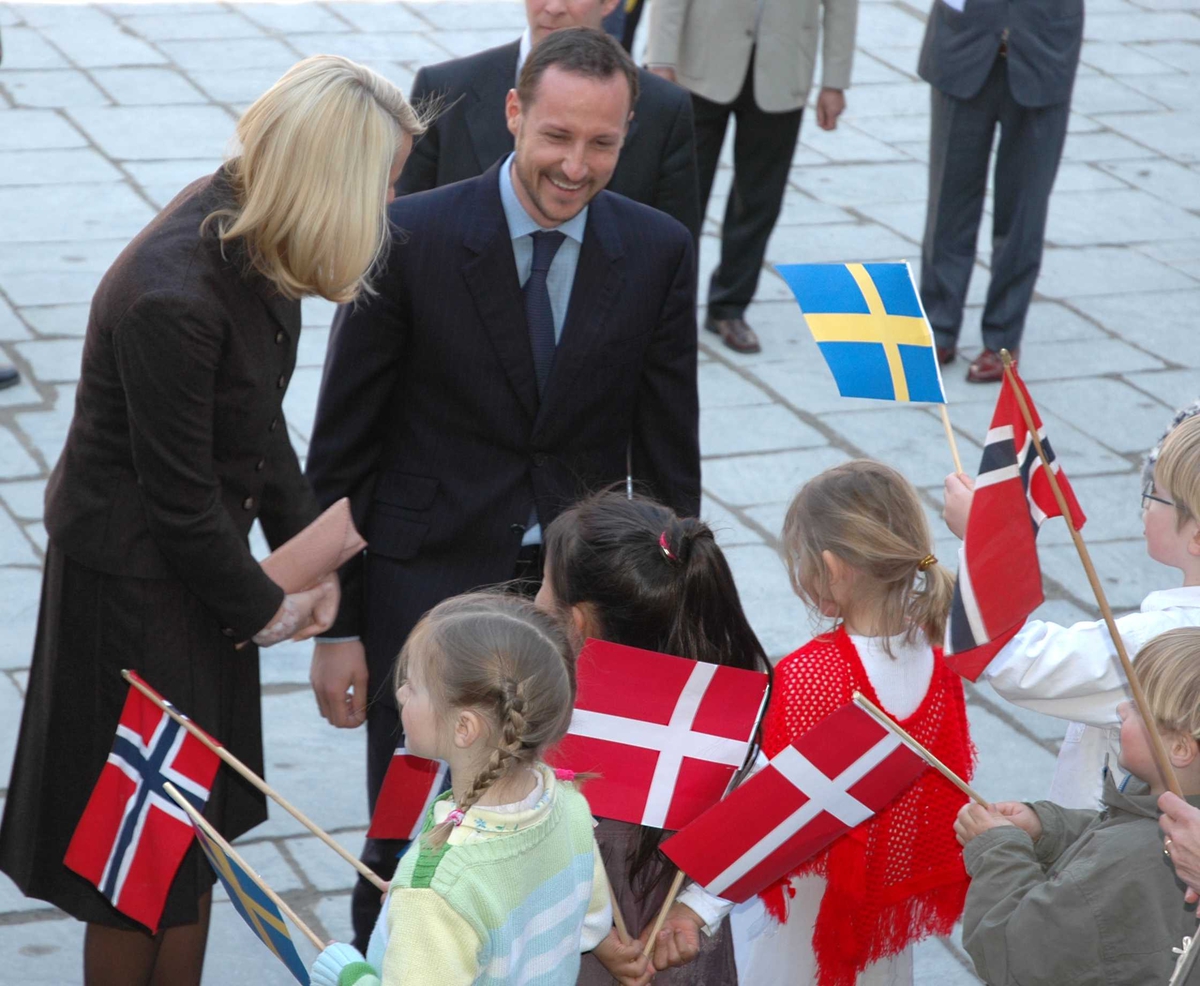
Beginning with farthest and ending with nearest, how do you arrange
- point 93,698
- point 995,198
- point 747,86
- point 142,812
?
point 995,198 → point 747,86 → point 93,698 → point 142,812

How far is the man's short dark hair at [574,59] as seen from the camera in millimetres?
2896

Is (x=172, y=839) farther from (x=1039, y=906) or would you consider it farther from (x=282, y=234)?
(x=1039, y=906)

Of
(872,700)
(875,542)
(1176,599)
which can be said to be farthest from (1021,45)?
(872,700)

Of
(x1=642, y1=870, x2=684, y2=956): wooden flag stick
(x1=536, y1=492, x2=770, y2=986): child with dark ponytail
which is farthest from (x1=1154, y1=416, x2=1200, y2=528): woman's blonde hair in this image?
(x1=642, y1=870, x2=684, y2=956): wooden flag stick

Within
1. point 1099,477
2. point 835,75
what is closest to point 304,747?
point 1099,477

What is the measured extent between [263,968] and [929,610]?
164 centimetres

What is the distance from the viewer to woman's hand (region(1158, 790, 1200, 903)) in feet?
6.48

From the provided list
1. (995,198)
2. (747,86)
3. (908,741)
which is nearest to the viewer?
(908,741)

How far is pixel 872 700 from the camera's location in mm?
2535

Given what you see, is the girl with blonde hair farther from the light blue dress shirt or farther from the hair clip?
the light blue dress shirt

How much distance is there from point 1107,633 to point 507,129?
1760 millimetres

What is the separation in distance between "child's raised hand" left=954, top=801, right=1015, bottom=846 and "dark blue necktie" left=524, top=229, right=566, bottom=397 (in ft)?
3.45

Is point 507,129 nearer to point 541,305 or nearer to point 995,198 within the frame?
point 541,305

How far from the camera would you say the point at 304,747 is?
4.09 meters
